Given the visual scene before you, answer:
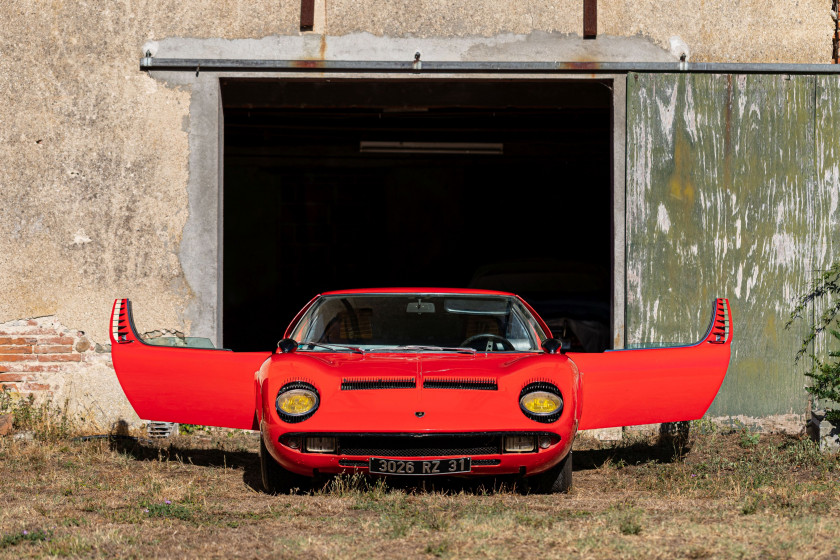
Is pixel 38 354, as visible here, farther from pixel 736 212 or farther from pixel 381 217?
pixel 381 217

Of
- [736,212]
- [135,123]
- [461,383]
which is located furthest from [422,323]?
A: [135,123]

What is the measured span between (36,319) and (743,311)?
581 cm

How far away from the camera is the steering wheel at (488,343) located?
6.07 m

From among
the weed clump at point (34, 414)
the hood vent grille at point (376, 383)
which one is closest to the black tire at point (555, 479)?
the hood vent grille at point (376, 383)

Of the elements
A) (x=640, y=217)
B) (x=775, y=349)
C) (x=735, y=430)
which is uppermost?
(x=640, y=217)

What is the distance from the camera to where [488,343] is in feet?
20.0

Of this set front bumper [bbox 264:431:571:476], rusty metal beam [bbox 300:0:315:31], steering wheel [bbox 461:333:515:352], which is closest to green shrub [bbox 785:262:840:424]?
steering wheel [bbox 461:333:515:352]

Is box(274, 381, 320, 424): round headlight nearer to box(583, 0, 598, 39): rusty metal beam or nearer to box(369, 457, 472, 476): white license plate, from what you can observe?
box(369, 457, 472, 476): white license plate

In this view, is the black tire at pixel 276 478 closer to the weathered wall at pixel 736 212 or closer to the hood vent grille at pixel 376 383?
the hood vent grille at pixel 376 383

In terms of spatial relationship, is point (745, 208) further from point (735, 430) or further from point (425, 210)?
point (425, 210)

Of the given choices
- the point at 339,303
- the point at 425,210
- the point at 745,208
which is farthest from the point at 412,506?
the point at 425,210

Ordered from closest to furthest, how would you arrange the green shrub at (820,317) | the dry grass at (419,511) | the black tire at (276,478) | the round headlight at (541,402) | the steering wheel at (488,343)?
the dry grass at (419,511), the round headlight at (541,402), the black tire at (276,478), the steering wheel at (488,343), the green shrub at (820,317)

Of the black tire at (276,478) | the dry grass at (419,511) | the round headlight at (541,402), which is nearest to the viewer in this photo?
the dry grass at (419,511)

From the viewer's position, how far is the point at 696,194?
7.87 metres
